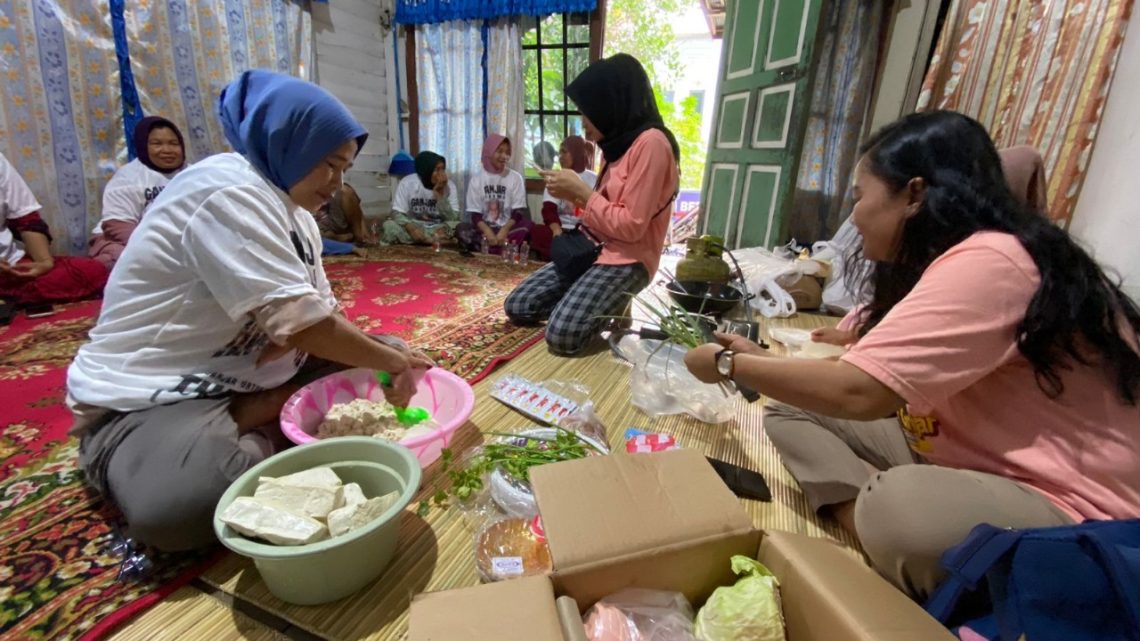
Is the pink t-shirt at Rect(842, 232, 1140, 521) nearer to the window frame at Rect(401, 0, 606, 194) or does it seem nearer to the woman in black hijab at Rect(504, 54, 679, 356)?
the woman in black hijab at Rect(504, 54, 679, 356)

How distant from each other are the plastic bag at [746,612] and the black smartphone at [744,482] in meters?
0.38

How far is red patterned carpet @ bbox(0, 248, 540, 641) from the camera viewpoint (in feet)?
2.51

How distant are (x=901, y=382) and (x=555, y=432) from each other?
686 mm

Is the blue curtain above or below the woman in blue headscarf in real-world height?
above

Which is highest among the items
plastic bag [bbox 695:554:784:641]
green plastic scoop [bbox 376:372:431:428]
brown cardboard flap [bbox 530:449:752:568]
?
brown cardboard flap [bbox 530:449:752:568]

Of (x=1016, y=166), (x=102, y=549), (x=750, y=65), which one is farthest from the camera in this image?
(x=750, y=65)

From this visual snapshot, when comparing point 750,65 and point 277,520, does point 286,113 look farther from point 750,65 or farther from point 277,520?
point 750,65

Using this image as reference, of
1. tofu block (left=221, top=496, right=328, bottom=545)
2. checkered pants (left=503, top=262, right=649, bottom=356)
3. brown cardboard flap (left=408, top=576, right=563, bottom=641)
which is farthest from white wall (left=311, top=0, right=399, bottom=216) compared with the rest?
brown cardboard flap (left=408, top=576, right=563, bottom=641)

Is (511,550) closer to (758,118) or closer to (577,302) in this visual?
(577,302)

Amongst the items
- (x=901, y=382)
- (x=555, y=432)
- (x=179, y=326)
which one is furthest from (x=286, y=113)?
(x=901, y=382)

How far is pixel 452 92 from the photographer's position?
435cm

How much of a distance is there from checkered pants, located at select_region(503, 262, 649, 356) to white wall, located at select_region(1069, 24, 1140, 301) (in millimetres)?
1458

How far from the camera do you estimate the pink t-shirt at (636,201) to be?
1748 mm

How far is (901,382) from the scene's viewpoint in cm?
Result: 70
